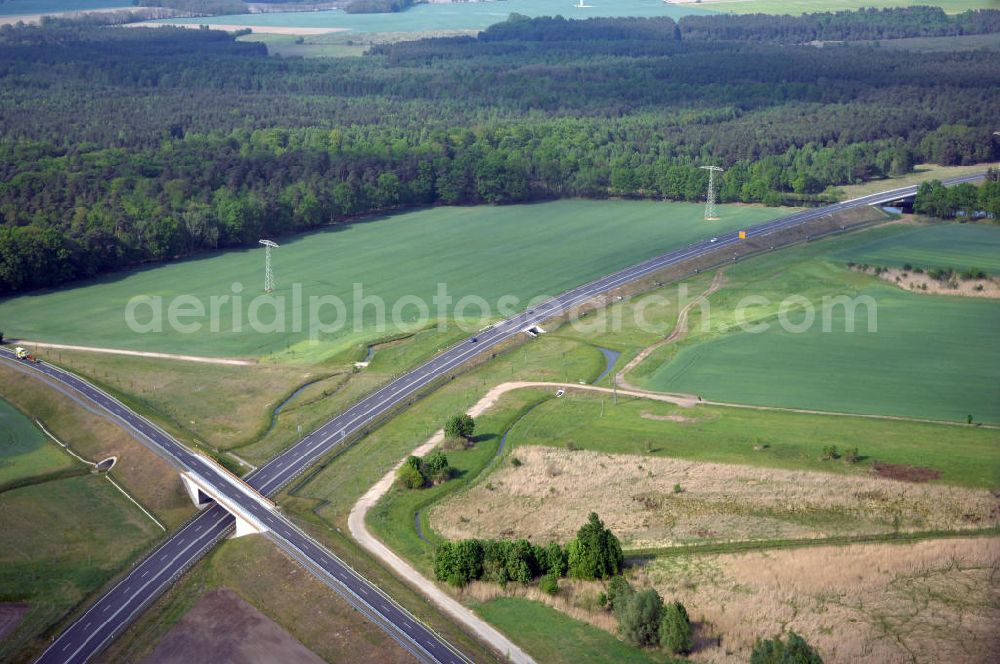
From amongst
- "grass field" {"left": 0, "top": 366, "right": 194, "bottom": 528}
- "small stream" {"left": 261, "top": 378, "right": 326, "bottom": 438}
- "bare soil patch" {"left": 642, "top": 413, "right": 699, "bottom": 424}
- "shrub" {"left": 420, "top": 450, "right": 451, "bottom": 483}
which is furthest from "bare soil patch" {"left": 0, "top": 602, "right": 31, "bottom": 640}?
"bare soil patch" {"left": 642, "top": 413, "right": 699, "bottom": 424}

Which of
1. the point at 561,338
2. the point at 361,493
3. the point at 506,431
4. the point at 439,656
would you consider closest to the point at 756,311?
the point at 561,338

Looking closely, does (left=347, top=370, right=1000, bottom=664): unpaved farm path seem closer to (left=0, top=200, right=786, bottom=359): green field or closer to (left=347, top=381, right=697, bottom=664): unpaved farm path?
(left=347, top=381, right=697, bottom=664): unpaved farm path

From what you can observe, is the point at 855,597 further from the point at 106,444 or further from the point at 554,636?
the point at 106,444

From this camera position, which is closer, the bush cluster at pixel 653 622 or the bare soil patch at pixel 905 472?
the bush cluster at pixel 653 622

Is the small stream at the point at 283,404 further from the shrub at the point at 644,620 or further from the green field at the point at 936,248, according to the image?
the green field at the point at 936,248

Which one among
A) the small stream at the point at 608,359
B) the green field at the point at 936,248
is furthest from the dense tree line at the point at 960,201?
the small stream at the point at 608,359

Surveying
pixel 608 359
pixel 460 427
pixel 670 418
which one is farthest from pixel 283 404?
pixel 670 418

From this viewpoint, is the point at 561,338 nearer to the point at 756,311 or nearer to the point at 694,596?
the point at 756,311
